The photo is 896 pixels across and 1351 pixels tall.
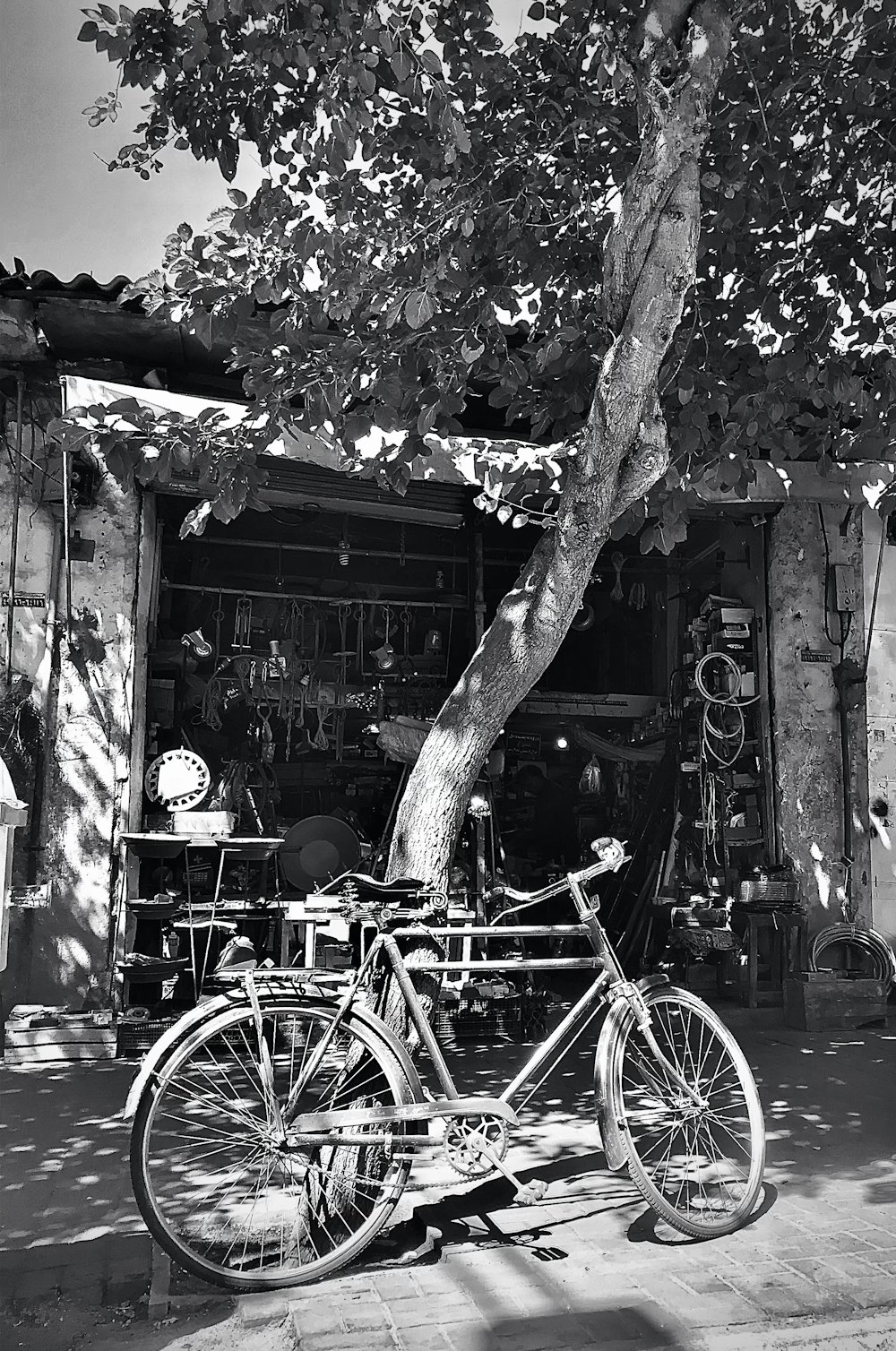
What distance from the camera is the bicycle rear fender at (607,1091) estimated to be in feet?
11.3

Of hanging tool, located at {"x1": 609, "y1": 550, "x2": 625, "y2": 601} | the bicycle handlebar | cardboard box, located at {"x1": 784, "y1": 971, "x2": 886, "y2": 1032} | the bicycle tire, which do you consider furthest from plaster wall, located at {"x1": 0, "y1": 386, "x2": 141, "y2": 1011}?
cardboard box, located at {"x1": 784, "y1": 971, "x2": 886, "y2": 1032}

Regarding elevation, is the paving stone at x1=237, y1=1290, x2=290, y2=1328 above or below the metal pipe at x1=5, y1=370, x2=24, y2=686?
below

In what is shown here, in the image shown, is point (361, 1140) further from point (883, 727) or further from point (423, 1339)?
point (883, 727)

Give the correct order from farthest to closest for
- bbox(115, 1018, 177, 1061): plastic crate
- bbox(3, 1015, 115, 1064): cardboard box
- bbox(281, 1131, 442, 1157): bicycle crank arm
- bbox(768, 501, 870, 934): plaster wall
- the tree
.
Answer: bbox(768, 501, 870, 934): plaster wall, bbox(115, 1018, 177, 1061): plastic crate, bbox(3, 1015, 115, 1064): cardboard box, the tree, bbox(281, 1131, 442, 1157): bicycle crank arm

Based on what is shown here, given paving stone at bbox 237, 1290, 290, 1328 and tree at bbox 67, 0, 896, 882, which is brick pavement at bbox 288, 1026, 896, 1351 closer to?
paving stone at bbox 237, 1290, 290, 1328

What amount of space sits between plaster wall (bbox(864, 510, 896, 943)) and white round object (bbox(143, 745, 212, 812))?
18.0 feet

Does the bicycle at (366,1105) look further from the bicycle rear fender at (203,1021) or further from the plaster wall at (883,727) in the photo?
the plaster wall at (883,727)

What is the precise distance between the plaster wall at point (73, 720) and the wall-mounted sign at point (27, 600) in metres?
0.04

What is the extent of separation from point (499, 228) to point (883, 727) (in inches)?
219

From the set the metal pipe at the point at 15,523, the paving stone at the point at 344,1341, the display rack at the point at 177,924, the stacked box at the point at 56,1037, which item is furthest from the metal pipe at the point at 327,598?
the paving stone at the point at 344,1341

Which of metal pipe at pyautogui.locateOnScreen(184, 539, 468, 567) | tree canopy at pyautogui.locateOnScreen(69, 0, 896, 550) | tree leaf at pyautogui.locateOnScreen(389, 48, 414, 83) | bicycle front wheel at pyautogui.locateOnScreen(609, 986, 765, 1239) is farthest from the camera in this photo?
metal pipe at pyautogui.locateOnScreen(184, 539, 468, 567)

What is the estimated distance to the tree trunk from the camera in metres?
3.65

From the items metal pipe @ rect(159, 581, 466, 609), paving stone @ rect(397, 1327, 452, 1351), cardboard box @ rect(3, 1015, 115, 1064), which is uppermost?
metal pipe @ rect(159, 581, 466, 609)

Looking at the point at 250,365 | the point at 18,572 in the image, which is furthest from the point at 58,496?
the point at 250,365
